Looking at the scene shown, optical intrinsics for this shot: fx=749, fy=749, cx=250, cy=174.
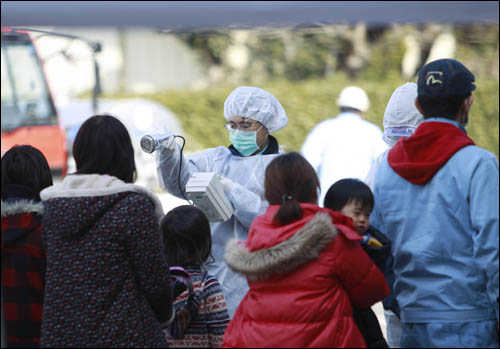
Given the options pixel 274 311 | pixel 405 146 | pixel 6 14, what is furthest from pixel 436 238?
pixel 6 14

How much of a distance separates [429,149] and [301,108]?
14.8m

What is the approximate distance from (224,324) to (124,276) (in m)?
0.58

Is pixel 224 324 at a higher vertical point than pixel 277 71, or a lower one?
higher

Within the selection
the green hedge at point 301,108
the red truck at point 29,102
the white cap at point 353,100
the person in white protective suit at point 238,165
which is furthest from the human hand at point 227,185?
the green hedge at point 301,108

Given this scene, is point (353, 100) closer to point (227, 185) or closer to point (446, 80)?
point (227, 185)

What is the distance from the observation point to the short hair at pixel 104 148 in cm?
254

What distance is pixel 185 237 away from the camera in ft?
9.43

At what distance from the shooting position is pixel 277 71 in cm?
2209

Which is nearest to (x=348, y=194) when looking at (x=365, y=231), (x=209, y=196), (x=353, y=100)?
(x=365, y=231)

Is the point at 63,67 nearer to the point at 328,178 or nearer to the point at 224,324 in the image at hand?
the point at 328,178

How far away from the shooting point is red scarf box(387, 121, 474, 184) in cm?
249

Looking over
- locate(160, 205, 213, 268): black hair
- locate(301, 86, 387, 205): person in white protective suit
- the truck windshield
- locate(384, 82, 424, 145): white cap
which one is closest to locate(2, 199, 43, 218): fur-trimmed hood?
locate(160, 205, 213, 268): black hair

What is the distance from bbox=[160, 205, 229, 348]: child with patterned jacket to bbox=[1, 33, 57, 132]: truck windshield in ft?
22.1

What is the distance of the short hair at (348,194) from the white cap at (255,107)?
0.81 m
